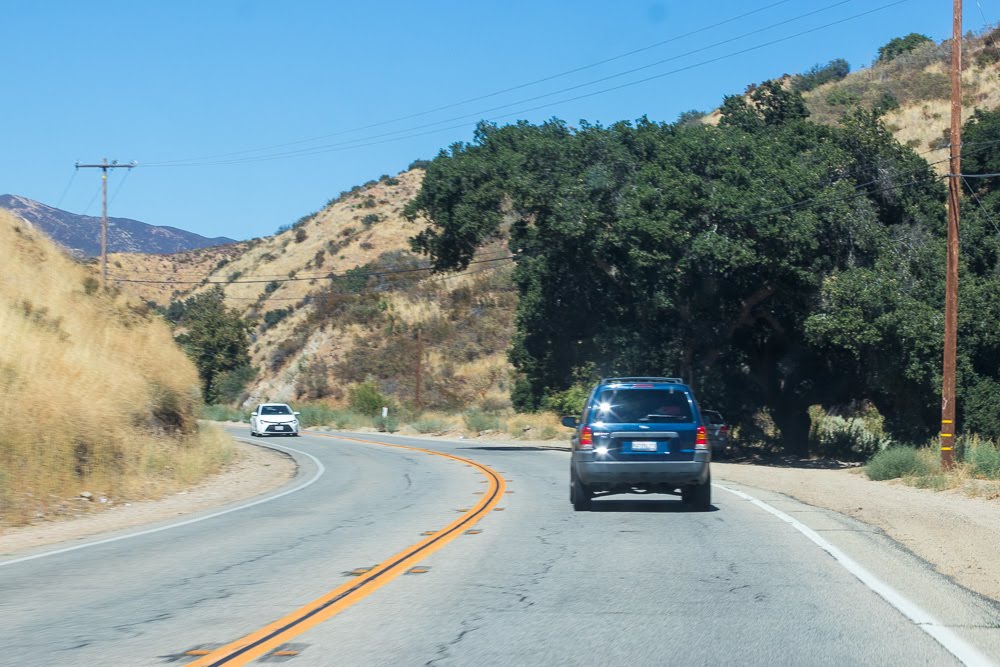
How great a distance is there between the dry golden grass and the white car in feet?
50.8

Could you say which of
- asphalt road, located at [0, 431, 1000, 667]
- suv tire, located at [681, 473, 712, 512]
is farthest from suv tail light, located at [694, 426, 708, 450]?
asphalt road, located at [0, 431, 1000, 667]

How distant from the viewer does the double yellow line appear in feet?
23.5

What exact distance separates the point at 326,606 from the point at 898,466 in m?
18.2

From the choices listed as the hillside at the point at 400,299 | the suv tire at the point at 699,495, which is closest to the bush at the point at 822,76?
the hillside at the point at 400,299

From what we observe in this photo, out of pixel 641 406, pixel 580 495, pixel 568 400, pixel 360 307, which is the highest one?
pixel 360 307

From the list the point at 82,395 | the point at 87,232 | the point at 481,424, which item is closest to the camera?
the point at 82,395

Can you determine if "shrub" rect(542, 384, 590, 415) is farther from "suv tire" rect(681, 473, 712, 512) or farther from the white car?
"suv tire" rect(681, 473, 712, 512)

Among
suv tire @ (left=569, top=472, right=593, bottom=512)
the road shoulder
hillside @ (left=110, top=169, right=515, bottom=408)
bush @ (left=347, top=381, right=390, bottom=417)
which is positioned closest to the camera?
the road shoulder

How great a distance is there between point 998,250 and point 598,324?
1322 cm

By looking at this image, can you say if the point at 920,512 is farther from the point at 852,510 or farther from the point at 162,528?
the point at 162,528

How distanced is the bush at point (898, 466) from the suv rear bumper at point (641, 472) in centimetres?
948

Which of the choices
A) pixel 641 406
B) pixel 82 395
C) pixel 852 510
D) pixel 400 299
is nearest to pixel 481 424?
pixel 82 395

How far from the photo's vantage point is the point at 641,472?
15.6m

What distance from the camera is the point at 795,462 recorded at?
3334cm
